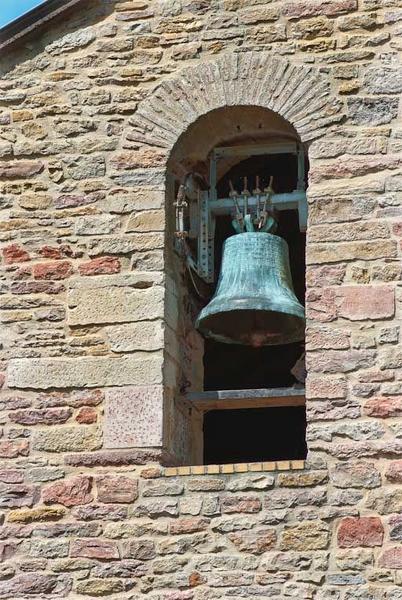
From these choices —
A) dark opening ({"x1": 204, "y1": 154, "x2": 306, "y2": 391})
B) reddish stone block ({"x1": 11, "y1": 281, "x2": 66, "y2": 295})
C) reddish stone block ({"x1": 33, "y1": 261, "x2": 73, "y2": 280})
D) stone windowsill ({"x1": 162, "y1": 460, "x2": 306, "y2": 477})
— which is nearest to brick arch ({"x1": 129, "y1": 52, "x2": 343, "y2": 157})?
reddish stone block ({"x1": 33, "y1": 261, "x2": 73, "y2": 280})

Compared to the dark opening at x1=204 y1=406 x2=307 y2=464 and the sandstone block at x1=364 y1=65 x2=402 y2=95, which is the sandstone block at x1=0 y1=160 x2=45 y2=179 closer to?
the sandstone block at x1=364 y1=65 x2=402 y2=95

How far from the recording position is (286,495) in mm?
7117

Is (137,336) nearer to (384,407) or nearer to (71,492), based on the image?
(71,492)

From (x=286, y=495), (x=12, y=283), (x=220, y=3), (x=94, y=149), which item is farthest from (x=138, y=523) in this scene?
(x=220, y=3)

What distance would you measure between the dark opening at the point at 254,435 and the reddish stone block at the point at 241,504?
10.2 feet

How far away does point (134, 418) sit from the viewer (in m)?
7.39

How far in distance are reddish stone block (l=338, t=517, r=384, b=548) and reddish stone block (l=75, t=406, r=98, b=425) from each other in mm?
1236

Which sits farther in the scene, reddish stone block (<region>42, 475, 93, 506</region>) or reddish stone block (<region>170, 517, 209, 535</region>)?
reddish stone block (<region>42, 475, 93, 506</region>)

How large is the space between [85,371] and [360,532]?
1469 millimetres

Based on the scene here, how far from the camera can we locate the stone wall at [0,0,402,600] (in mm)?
7090

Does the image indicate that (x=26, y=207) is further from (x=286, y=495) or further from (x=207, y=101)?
(x=286, y=495)

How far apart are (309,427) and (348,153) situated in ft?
4.32

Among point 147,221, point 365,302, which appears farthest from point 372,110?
point 147,221

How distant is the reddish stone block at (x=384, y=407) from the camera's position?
716cm
